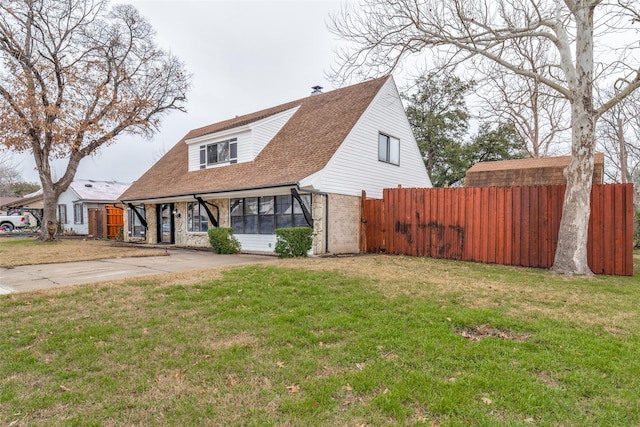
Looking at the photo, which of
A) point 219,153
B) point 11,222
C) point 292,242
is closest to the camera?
point 292,242

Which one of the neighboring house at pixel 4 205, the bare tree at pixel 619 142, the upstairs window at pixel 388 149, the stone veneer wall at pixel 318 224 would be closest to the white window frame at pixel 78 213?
the neighboring house at pixel 4 205

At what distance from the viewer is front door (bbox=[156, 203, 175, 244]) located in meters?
17.5

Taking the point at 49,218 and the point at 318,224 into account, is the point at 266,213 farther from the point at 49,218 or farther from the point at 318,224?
the point at 49,218

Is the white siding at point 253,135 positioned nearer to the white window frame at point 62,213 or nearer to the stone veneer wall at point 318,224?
the stone veneer wall at point 318,224

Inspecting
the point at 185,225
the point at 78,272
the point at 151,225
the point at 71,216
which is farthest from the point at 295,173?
the point at 71,216

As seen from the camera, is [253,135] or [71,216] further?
[71,216]

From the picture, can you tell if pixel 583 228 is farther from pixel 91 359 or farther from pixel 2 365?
pixel 2 365

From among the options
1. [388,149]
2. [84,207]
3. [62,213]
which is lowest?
[62,213]

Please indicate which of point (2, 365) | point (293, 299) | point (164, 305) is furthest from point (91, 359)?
point (293, 299)

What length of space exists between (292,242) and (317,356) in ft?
23.2

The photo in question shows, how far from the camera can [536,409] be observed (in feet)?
8.82

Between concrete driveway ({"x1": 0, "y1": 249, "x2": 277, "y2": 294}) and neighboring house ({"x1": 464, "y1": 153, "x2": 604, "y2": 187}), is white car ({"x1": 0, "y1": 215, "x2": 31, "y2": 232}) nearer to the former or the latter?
concrete driveway ({"x1": 0, "y1": 249, "x2": 277, "y2": 294})

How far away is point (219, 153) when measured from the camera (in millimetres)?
15883

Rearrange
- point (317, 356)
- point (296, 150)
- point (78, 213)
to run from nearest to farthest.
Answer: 1. point (317, 356)
2. point (296, 150)
3. point (78, 213)
